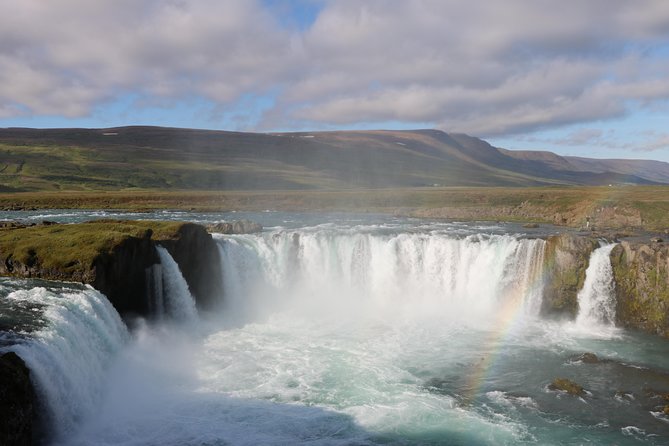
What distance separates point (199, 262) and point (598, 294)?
24.5 metres

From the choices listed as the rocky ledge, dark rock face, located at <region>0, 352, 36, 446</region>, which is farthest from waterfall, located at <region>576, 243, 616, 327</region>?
dark rock face, located at <region>0, 352, 36, 446</region>

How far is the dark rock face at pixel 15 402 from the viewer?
13.0 metres

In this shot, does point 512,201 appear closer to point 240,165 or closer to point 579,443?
point 579,443

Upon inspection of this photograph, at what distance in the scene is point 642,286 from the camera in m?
29.8

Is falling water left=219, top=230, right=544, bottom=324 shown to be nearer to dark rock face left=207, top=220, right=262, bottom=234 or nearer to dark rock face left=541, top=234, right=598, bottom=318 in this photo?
dark rock face left=541, top=234, right=598, bottom=318

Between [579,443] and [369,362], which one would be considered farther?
[369,362]

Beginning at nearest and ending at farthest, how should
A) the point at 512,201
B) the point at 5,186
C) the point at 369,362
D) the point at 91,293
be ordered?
the point at 91,293 < the point at 369,362 < the point at 512,201 < the point at 5,186

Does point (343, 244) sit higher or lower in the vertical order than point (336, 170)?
lower

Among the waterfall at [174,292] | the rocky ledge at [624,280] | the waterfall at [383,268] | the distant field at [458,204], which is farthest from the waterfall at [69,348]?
the distant field at [458,204]

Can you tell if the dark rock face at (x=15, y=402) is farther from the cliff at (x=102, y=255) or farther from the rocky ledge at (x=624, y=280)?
the rocky ledge at (x=624, y=280)

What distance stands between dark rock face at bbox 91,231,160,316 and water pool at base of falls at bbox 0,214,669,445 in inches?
48.5

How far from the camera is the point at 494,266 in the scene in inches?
1363

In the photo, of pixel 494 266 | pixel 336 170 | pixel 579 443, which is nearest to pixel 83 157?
pixel 336 170

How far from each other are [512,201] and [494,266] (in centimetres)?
4866
